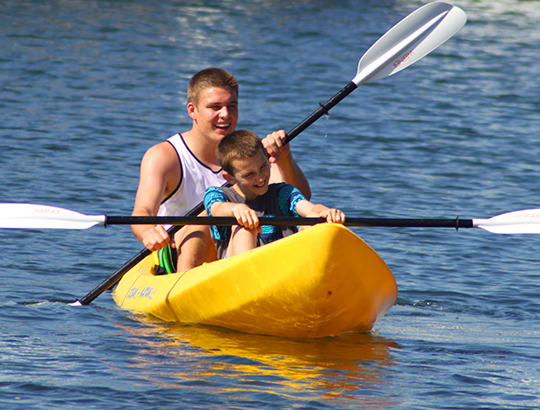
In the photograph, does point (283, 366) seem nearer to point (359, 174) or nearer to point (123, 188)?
point (123, 188)

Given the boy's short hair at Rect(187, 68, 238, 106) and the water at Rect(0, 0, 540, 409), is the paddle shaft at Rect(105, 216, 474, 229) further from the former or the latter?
the boy's short hair at Rect(187, 68, 238, 106)

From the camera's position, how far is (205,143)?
186 inches

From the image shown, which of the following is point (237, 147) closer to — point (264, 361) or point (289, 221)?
point (289, 221)

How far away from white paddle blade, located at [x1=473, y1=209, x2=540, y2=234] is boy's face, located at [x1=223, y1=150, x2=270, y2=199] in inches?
44.9

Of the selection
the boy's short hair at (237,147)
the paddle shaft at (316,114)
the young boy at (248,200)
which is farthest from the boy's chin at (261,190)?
the paddle shaft at (316,114)

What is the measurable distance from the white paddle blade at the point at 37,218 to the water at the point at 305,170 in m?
0.55

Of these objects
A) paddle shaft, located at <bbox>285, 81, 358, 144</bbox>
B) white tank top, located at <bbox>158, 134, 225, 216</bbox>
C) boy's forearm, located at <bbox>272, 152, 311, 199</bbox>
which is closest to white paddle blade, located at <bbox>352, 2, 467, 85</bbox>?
paddle shaft, located at <bbox>285, 81, 358, 144</bbox>

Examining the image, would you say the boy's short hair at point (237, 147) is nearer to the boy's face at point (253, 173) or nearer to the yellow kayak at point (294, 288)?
the boy's face at point (253, 173)

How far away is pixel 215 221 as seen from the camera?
12.6ft

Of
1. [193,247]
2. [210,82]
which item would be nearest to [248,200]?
[193,247]

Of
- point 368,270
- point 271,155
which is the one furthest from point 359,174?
point 368,270

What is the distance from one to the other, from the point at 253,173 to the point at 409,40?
2349mm

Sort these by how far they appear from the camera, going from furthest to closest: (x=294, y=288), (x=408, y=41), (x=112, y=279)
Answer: (x=408, y=41)
(x=112, y=279)
(x=294, y=288)

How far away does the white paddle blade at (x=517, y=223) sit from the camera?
415 cm
